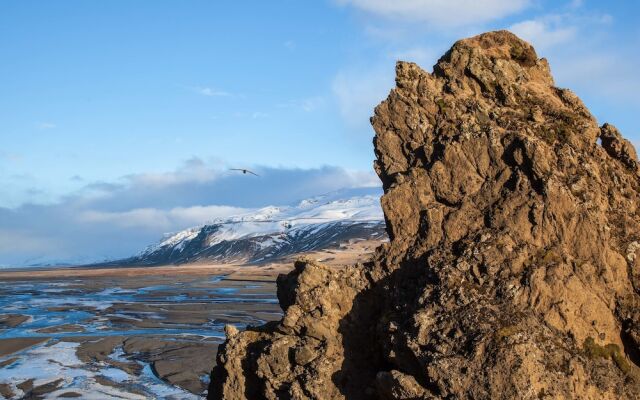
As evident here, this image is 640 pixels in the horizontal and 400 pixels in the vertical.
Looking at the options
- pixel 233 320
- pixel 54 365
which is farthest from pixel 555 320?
pixel 233 320

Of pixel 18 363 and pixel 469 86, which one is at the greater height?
pixel 469 86

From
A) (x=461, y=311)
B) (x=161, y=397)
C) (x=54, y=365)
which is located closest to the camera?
(x=461, y=311)

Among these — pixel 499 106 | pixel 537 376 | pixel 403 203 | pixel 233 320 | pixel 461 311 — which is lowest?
pixel 233 320

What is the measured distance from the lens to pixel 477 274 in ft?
34.3

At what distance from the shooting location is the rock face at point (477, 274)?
941 centimetres

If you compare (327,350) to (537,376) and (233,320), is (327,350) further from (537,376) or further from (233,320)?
(233,320)

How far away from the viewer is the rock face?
9.41 metres

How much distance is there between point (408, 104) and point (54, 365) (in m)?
33.3

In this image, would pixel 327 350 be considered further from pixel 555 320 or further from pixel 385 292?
pixel 555 320

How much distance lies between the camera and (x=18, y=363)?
39.8 meters

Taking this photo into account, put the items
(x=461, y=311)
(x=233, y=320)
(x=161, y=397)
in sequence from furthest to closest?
1. (x=233, y=320)
2. (x=161, y=397)
3. (x=461, y=311)

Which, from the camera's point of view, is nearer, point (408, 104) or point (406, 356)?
point (406, 356)

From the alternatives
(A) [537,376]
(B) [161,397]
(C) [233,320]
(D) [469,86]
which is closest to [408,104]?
(D) [469,86]

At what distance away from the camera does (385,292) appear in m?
11.6
